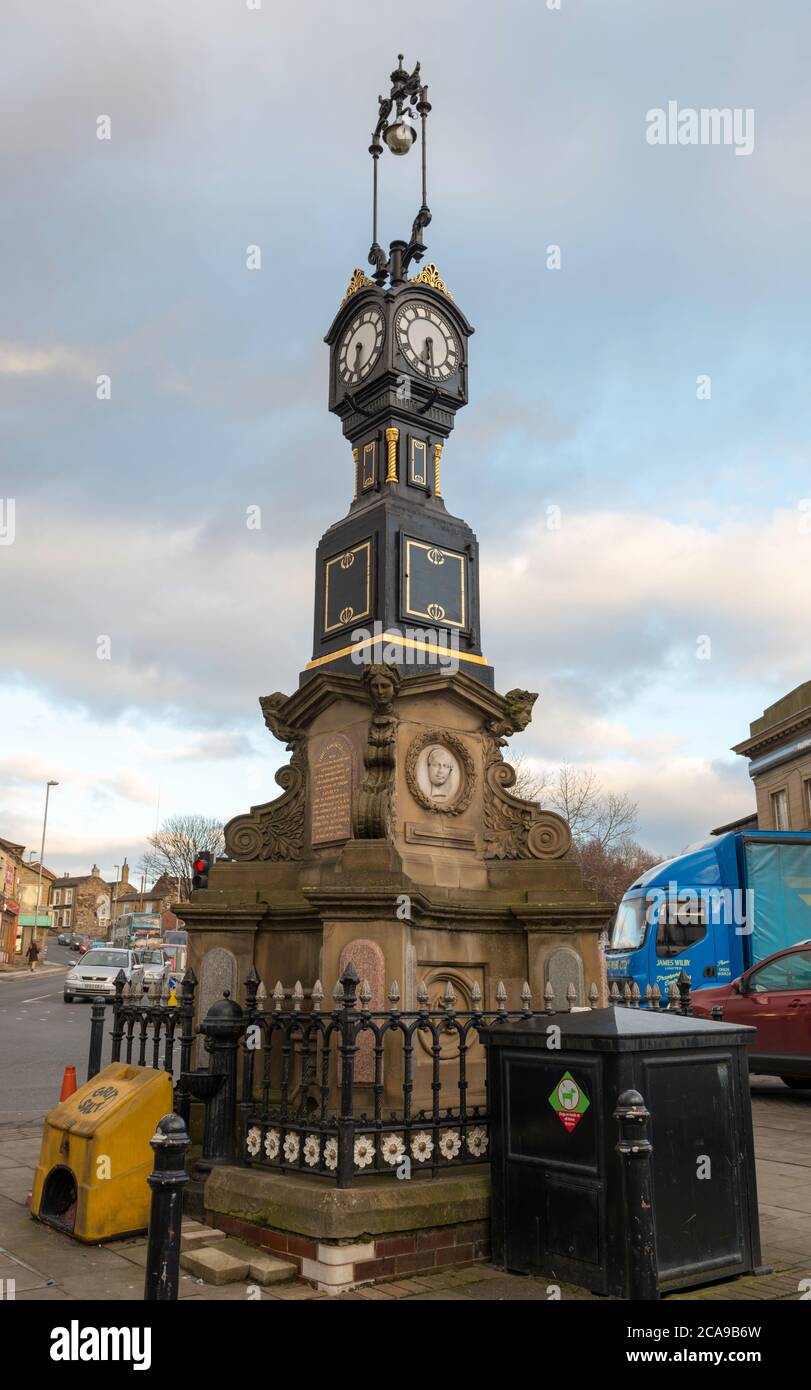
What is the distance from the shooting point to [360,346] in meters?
9.89

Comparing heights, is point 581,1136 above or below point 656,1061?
below

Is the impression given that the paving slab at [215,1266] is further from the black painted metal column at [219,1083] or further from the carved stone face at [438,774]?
the carved stone face at [438,774]

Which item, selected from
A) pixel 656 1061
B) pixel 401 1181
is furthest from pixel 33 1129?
pixel 656 1061

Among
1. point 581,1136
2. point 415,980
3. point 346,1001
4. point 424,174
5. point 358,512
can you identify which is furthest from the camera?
point 424,174

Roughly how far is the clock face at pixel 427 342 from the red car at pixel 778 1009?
7.63 metres

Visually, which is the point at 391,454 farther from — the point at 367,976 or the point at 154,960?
the point at 154,960

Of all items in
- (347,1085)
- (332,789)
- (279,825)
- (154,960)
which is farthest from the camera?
(154,960)

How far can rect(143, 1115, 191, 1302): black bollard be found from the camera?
3.48m

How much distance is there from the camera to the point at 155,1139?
363 centimetres

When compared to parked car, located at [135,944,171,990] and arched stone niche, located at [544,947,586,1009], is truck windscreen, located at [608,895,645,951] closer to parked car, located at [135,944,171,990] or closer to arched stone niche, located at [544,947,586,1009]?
arched stone niche, located at [544,947,586,1009]

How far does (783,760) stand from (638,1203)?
3818 centimetres

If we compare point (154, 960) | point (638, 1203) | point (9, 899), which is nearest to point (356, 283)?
point (638, 1203)

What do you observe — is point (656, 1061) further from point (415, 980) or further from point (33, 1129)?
point (33, 1129)
